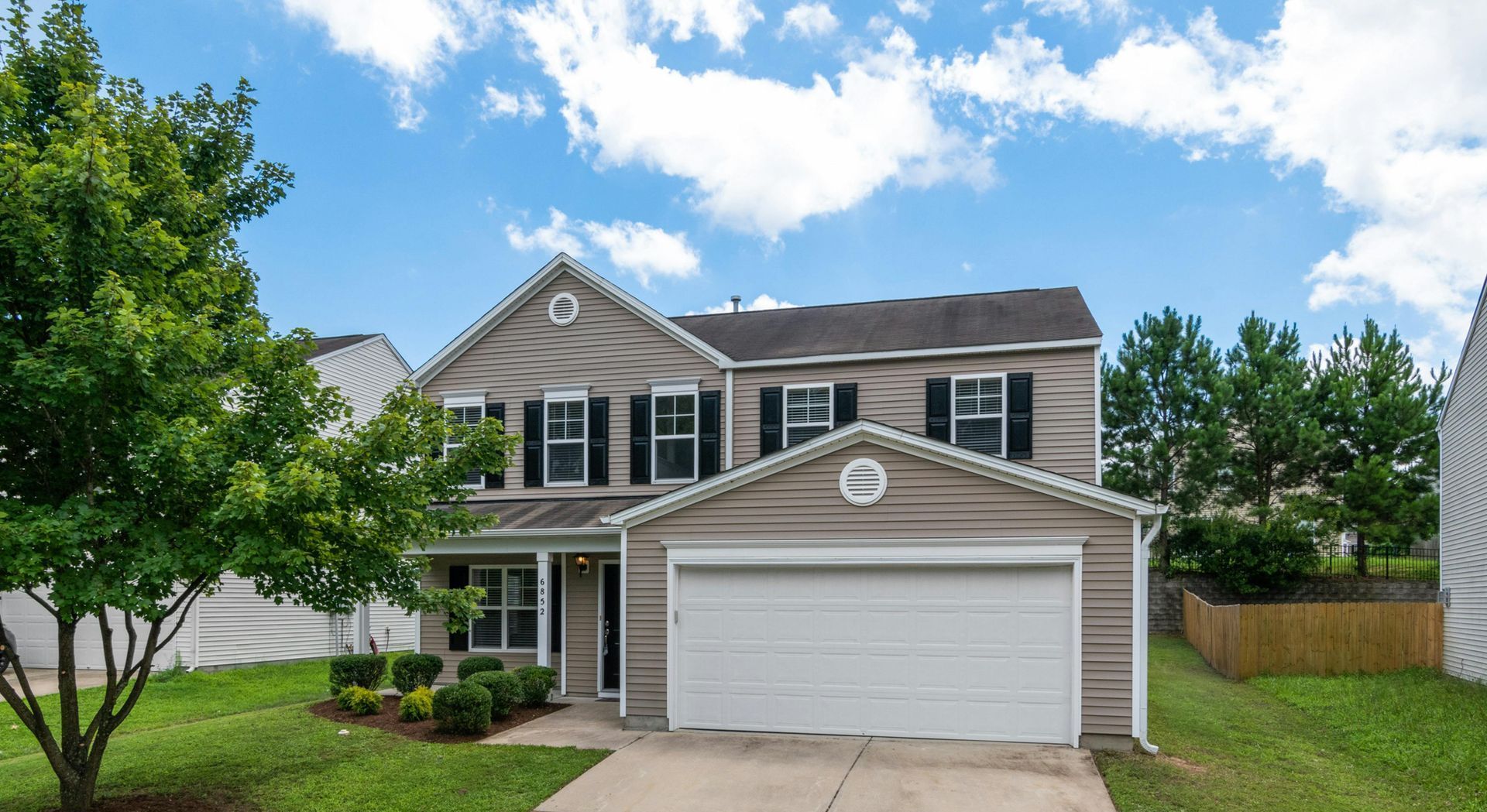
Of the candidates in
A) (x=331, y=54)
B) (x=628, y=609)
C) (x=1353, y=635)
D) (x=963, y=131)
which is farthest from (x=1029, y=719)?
(x=331, y=54)

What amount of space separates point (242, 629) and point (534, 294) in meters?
9.87

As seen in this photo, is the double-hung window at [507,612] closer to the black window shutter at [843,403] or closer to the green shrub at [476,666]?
the green shrub at [476,666]

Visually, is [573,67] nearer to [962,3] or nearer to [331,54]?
[331,54]

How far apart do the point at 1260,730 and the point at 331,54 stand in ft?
67.3

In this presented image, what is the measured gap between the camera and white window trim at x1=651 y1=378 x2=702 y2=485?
15453 mm

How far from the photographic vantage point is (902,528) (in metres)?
10.9

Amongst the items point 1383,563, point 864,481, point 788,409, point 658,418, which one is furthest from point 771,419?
point 1383,563

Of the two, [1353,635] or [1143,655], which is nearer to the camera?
[1143,655]

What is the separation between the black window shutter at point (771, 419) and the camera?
15.3 meters

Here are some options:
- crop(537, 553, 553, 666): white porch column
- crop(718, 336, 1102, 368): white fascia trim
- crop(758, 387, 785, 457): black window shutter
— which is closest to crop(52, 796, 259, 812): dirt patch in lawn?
crop(537, 553, 553, 666): white porch column

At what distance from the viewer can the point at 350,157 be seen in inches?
850

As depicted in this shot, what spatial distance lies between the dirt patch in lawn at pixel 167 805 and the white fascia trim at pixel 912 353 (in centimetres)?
956

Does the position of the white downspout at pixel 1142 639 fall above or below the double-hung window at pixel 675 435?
below

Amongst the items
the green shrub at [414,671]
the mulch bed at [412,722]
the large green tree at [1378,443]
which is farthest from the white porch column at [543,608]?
the large green tree at [1378,443]
